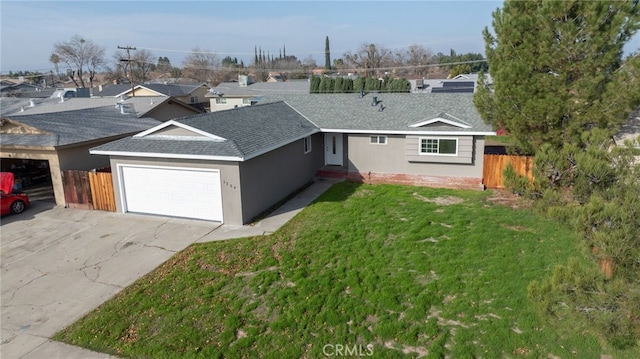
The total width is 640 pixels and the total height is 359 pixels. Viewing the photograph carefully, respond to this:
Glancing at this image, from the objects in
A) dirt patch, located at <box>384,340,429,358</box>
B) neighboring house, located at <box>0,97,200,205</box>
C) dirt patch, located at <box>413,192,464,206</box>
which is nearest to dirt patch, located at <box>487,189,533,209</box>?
dirt patch, located at <box>413,192,464,206</box>

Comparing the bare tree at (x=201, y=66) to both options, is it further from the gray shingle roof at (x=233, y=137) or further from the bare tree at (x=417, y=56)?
the gray shingle roof at (x=233, y=137)

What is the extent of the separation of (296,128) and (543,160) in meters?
12.3

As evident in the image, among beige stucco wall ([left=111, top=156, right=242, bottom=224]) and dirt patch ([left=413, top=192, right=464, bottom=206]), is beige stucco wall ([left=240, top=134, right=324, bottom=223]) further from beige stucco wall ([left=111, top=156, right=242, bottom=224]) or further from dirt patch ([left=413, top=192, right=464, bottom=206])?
dirt patch ([left=413, top=192, right=464, bottom=206])

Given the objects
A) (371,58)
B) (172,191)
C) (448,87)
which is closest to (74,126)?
(172,191)

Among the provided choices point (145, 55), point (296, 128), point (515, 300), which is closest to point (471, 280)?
point (515, 300)

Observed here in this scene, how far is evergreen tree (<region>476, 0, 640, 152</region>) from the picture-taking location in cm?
1172

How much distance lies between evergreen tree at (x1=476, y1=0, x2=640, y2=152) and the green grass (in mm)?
3294

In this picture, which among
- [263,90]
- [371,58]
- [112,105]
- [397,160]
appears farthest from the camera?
[371,58]

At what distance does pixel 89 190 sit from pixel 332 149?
10.7 metres

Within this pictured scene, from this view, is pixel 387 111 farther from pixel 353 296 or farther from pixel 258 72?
pixel 258 72

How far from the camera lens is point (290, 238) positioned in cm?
1238

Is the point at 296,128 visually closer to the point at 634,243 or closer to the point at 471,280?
the point at 471,280

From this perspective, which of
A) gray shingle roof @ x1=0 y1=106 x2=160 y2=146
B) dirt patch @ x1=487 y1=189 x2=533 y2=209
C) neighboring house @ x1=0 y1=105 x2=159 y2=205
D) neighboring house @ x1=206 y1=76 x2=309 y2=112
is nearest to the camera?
dirt patch @ x1=487 y1=189 x2=533 y2=209

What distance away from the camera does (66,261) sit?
37.7ft
